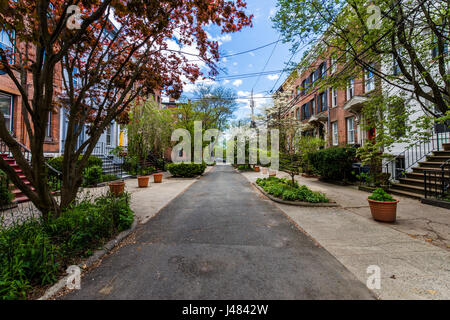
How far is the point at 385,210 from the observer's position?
479cm

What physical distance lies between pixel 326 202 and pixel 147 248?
580 centimetres

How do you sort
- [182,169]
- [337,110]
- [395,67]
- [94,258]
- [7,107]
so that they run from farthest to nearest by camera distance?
[337,110]
[182,169]
[7,107]
[395,67]
[94,258]

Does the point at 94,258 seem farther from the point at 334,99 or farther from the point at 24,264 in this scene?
the point at 334,99

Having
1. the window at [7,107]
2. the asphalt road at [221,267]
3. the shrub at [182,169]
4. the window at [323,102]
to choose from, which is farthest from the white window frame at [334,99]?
the window at [7,107]

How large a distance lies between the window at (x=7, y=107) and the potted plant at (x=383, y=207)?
49.6 ft

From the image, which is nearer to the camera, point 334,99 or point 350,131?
point 350,131

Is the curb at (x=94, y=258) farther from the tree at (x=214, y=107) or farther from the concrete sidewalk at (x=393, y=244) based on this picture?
the tree at (x=214, y=107)

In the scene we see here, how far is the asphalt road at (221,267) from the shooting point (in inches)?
92.0

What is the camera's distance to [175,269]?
2832mm

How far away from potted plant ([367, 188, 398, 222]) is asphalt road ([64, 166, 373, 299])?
216cm

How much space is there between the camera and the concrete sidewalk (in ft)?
8.04

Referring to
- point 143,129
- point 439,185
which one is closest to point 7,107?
point 143,129

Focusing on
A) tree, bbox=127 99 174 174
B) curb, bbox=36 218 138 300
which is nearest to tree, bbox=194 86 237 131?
tree, bbox=127 99 174 174

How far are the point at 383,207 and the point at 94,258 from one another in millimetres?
6128
